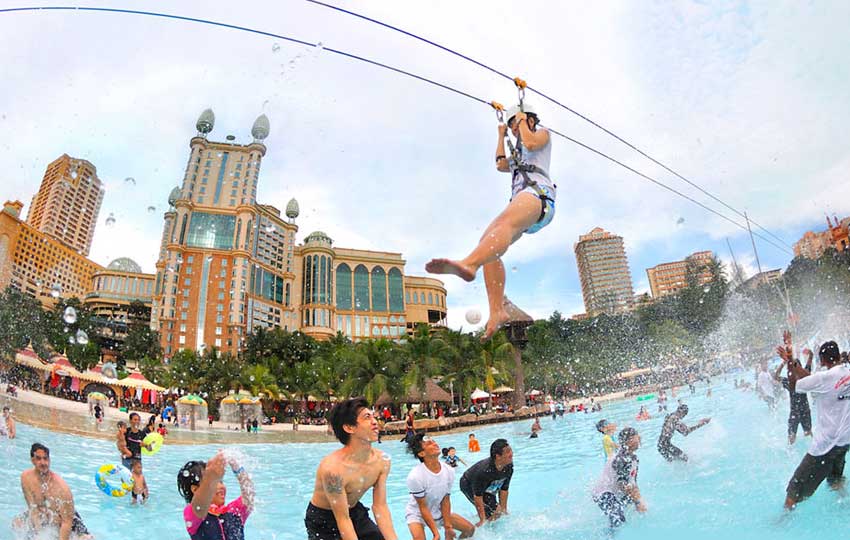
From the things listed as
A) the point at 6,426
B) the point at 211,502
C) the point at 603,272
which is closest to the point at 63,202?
the point at 6,426

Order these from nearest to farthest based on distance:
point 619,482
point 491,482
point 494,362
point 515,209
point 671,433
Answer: point 515,209 → point 619,482 → point 491,482 → point 671,433 → point 494,362

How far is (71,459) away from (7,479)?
3.31 metres

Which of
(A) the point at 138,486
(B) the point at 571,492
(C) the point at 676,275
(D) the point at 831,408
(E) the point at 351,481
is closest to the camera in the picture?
(E) the point at 351,481

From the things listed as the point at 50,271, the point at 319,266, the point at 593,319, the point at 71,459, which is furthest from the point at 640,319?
the point at 50,271

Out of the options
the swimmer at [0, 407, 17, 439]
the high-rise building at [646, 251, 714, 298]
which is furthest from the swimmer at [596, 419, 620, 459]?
the high-rise building at [646, 251, 714, 298]

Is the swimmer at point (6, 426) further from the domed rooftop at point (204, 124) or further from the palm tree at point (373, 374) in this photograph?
the palm tree at point (373, 374)

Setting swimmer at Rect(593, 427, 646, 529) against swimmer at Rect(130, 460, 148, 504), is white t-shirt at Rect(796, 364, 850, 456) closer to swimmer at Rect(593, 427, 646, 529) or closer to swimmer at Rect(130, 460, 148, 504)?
swimmer at Rect(593, 427, 646, 529)

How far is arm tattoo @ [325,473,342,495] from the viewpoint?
127 inches

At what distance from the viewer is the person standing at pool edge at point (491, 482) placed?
5711 mm

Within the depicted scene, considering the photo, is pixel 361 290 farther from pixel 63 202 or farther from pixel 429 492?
pixel 429 492

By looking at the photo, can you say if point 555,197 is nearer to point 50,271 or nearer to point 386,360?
point 386,360

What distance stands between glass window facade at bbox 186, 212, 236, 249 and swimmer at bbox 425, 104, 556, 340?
274 ft

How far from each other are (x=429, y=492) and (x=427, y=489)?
0.13 ft

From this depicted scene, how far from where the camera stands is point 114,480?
29.6 feet
